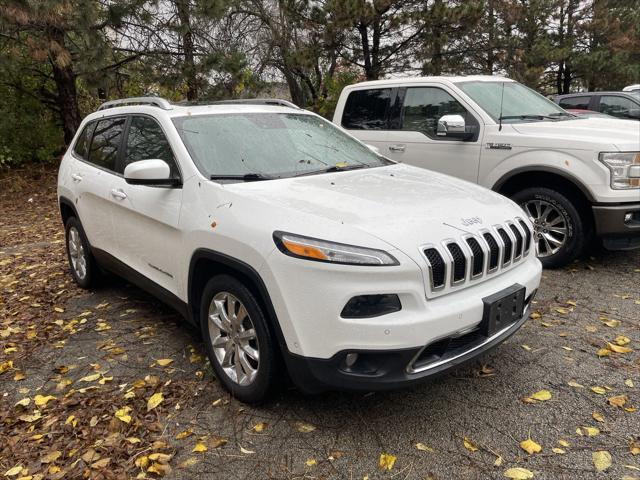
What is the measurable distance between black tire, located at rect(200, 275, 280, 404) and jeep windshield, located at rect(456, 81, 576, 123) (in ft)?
12.4

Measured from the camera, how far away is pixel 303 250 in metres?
2.46

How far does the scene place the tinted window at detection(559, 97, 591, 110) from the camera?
12.1 meters

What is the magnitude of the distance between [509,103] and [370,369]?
168 inches

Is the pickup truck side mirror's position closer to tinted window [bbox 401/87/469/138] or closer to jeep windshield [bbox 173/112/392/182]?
tinted window [bbox 401/87/469/138]

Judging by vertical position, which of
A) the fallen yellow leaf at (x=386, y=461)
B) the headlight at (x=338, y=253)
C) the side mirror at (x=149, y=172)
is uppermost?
the side mirror at (x=149, y=172)

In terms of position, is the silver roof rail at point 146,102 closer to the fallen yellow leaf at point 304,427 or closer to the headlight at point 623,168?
the fallen yellow leaf at point 304,427

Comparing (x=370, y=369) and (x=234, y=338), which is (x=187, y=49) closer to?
(x=234, y=338)

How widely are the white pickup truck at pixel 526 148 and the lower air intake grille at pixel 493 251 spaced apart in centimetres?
245

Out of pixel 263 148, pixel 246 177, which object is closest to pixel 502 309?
pixel 246 177

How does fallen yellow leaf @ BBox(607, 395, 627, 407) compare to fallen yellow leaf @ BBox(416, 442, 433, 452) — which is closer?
fallen yellow leaf @ BBox(416, 442, 433, 452)

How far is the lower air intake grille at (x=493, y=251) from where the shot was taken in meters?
2.76

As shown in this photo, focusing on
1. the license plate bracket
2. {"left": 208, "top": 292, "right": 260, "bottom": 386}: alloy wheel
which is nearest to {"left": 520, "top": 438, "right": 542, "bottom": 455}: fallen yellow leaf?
the license plate bracket

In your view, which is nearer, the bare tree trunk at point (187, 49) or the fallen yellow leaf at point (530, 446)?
the fallen yellow leaf at point (530, 446)

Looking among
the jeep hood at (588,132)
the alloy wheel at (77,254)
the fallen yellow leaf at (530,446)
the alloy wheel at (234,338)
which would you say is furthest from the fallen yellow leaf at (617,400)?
the alloy wheel at (77,254)
